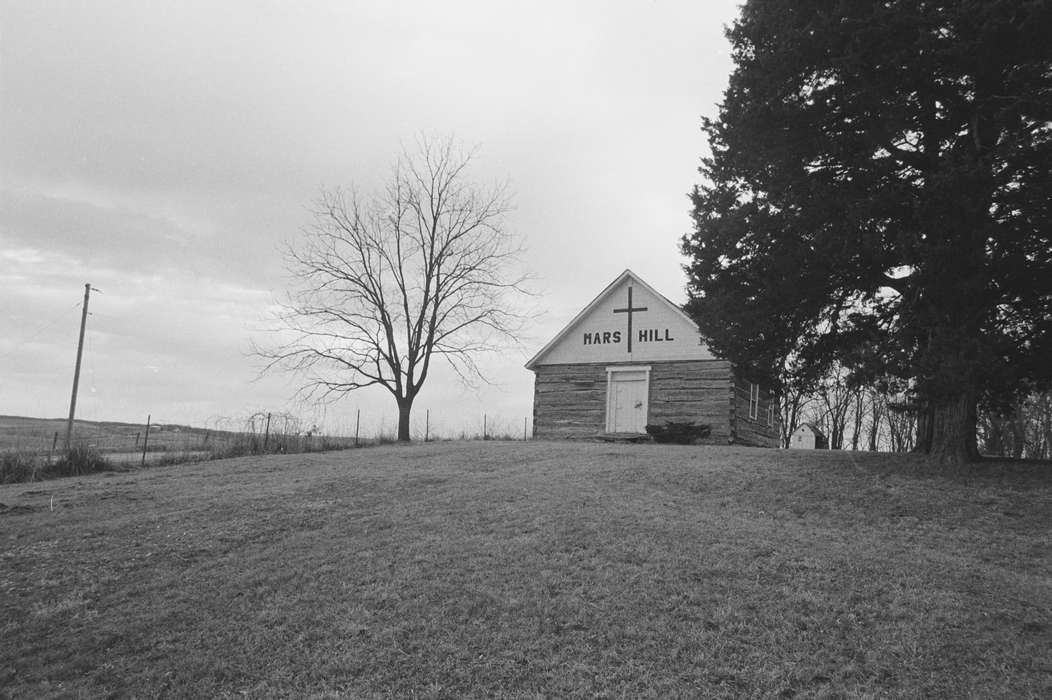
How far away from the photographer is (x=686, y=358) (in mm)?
27750

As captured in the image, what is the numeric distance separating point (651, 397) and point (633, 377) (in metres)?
1.11

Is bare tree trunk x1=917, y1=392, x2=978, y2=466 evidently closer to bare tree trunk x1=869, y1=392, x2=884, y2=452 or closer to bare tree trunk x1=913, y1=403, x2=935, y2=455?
bare tree trunk x1=913, y1=403, x2=935, y2=455

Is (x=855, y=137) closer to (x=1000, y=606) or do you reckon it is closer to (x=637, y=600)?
(x=1000, y=606)

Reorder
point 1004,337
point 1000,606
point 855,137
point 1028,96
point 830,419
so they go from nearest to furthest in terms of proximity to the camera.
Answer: point 1000,606 → point 1028,96 → point 1004,337 → point 855,137 → point 830,419

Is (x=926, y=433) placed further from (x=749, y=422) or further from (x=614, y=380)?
(x=614, y=380)

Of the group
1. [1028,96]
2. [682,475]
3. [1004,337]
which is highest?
[1028,96]

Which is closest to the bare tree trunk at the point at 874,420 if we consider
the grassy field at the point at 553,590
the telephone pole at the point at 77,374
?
the grassy field at the point at 553,590

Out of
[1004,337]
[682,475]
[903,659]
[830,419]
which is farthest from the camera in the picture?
[830,419]

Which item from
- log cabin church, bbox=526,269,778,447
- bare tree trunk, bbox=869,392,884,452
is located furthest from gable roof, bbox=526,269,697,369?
bare tree trunk, bbox=869,392,884,452

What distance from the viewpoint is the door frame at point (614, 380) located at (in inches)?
1104

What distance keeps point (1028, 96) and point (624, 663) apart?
469 inches

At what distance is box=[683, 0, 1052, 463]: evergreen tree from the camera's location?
12406 mm

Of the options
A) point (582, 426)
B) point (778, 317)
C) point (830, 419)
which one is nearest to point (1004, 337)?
point (778, 317)

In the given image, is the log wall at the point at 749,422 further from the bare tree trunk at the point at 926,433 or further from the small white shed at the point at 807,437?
the small white shed at the point at 807,437
